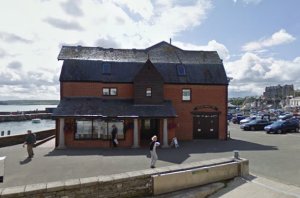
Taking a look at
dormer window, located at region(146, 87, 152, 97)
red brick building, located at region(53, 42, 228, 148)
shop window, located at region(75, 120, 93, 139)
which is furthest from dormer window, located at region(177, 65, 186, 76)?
shop window, located at region(75, 120, 93, 139)

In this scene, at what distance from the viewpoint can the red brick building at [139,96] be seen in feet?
84.6

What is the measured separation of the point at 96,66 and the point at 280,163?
708 inches

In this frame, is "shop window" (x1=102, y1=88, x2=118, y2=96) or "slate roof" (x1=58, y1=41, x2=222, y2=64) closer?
"shop window" (x1=102, y1=88, x2=118, y2=96)

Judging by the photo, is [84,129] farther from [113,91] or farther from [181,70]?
[181,70]

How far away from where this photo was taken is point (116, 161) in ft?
61.9

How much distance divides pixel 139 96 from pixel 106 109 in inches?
127

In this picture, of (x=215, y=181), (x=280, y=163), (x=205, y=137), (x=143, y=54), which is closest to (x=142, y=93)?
(x=143, y=54)

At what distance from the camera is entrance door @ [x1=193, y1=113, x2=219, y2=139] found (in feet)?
101

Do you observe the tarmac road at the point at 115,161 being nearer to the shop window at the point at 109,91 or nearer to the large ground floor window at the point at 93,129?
the large ground floor window at the point at 93,129

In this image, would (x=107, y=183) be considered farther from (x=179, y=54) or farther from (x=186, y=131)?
(x=179, y=54)

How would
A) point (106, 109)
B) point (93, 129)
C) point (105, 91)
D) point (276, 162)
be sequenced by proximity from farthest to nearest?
1. point (105, 91)
2. point (106, 109)
3. point (93, 129)
4. point (276, 162)

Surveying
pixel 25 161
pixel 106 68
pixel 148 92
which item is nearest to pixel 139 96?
pixel 148 92

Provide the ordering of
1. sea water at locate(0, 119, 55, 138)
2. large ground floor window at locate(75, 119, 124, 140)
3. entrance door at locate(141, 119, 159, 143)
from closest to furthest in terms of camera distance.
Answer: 1. large ground floor window at locate(75, 119, 124, 140)
2. entrance door at locate(141, 119, 159, 143)
3. sea water at locate(0, 119, 55, 138)

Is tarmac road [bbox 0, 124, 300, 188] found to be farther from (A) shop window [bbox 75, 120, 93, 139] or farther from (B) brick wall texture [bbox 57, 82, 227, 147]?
(B) brick wall texture [bbox 57, 82, 227, 147]
